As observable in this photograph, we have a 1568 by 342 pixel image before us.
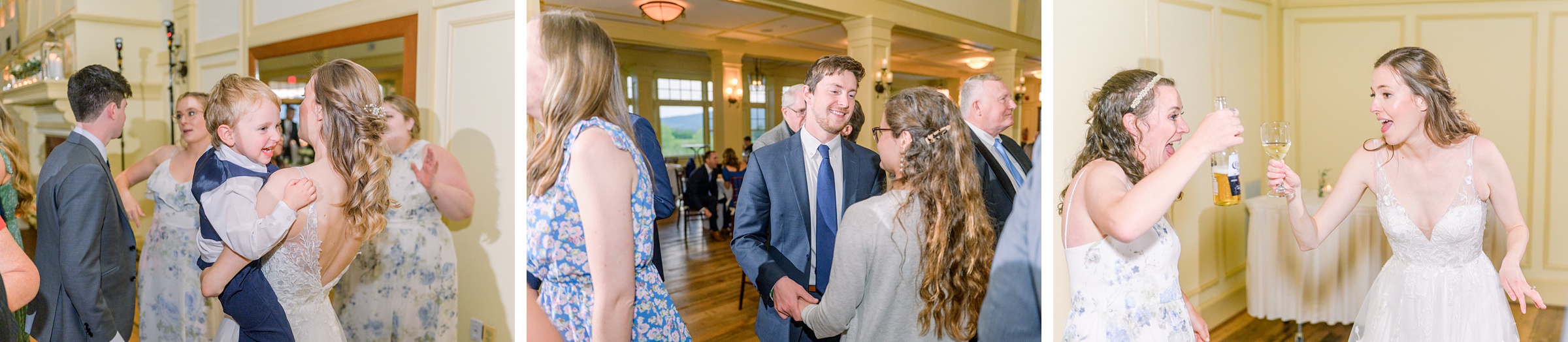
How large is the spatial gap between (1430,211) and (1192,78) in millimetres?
732

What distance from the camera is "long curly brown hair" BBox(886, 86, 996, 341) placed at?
3.61 ft

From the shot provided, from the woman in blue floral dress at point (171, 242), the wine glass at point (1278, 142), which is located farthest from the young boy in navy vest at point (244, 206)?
the wine glass at point (1278, 142)

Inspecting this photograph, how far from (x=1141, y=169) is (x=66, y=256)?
2.71 meters

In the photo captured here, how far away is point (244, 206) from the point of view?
1351 millimetres

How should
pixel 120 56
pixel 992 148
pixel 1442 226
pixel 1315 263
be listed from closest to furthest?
1. pixel 992 148
2. pixel 1442 226
3. pixel 120 56
4. pixel 1315 263

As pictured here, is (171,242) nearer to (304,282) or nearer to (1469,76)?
(304,282)

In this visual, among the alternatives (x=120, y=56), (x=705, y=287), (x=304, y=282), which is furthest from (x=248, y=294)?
(x=705, y=287)

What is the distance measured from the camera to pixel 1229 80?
1.63 meters

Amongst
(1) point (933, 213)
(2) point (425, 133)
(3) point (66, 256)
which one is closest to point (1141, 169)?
(1) point (933, 213)

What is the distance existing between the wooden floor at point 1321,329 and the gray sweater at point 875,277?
109 cm

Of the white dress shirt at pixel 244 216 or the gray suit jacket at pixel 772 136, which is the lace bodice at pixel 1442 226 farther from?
the white dress shirt at pixel 244 216

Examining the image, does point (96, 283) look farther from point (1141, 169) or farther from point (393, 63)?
point (1141, 169)

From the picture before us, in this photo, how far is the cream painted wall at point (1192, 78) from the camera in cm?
133

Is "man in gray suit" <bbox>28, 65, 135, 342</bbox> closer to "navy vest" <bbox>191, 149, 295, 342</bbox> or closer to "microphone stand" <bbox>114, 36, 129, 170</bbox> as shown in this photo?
"microphone stand" <bbox>114, 36, 129, 170</bbox>
